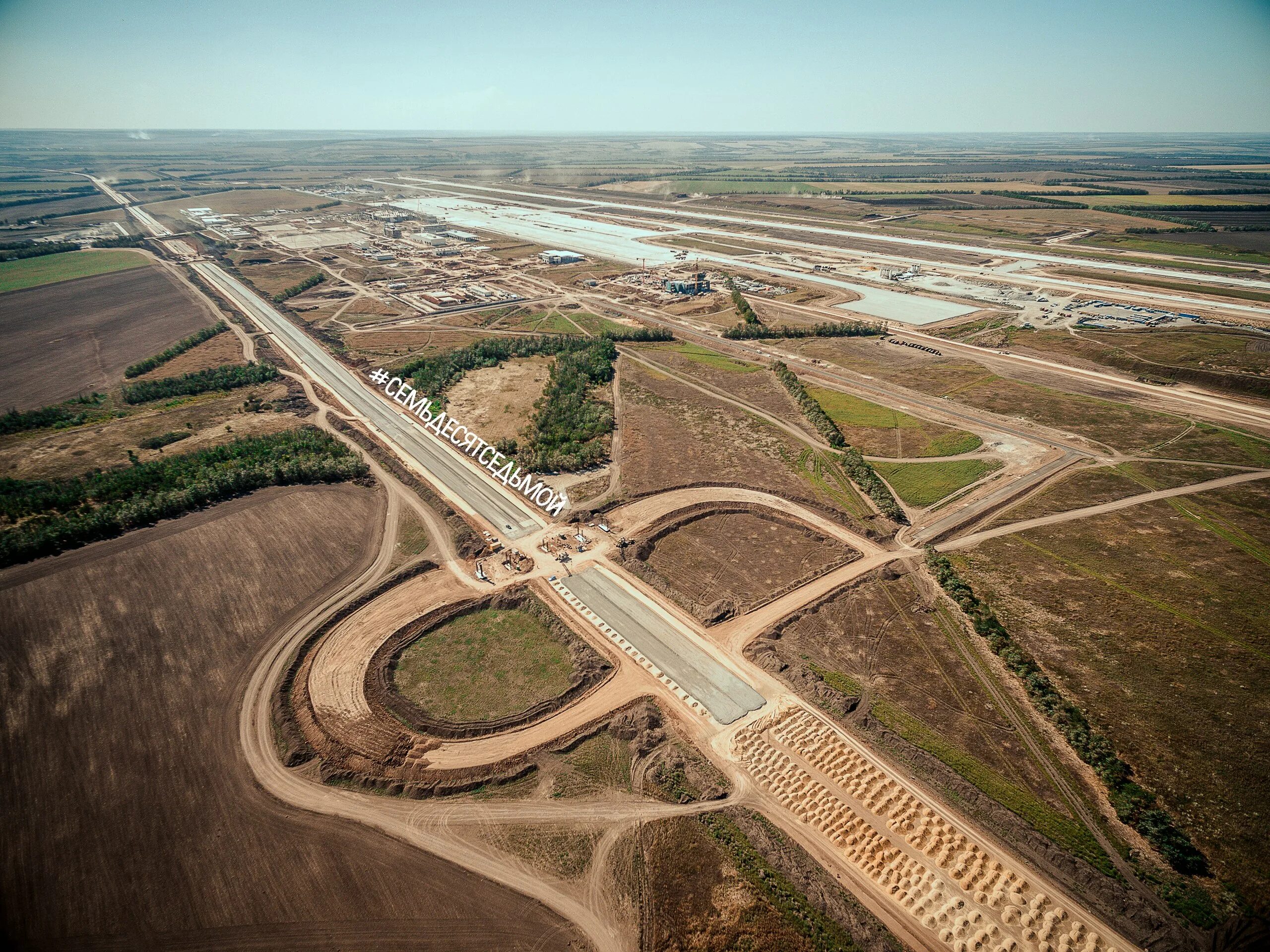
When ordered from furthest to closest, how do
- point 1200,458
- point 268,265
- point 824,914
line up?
point 268,265
point 1200,458
point 824,914

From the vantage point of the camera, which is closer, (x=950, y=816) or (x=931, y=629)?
(x=950, y=816)

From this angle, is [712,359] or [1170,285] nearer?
[712,359]

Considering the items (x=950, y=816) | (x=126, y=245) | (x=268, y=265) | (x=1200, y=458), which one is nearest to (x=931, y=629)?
(x=950, y=816)

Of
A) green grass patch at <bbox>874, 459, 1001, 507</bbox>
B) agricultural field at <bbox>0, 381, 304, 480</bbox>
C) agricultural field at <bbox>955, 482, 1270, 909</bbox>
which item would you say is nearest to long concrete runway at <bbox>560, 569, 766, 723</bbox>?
agricultural field at <bbox>955, 482, 1270, 909</bbox>

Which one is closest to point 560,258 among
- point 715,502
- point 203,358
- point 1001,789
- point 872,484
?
point 203,358

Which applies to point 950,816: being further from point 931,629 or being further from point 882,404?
point 882,404

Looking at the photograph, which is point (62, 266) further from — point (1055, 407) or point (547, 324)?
point (1055, 407)
